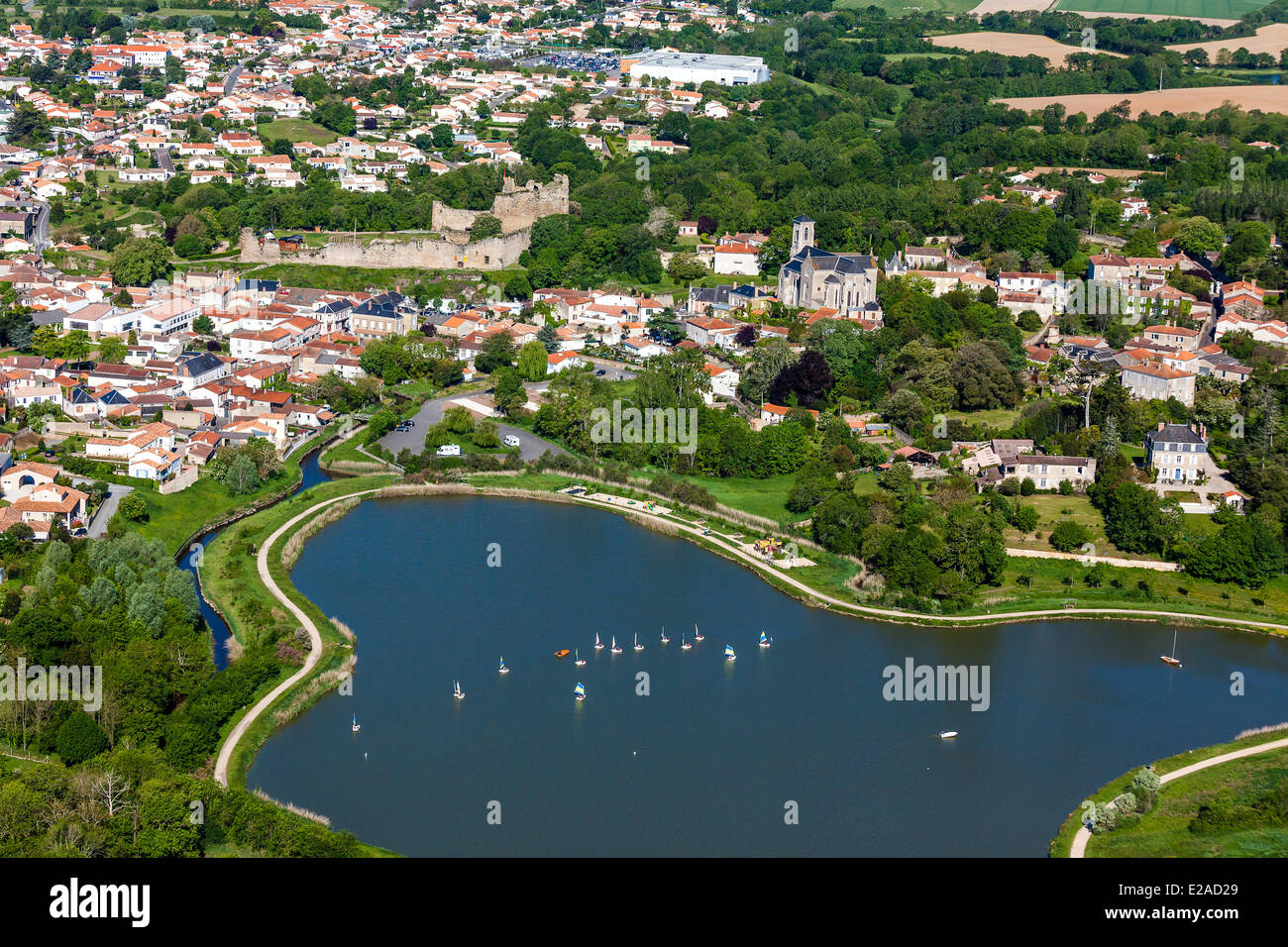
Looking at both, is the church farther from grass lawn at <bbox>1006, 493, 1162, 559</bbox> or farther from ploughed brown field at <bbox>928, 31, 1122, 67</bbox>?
ploughed brown field at <bbox>928, 31, 1122, 67</bbox>

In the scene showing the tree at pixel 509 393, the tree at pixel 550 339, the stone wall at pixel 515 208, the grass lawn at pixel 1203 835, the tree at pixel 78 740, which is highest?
the stone wall at pixel 515 208

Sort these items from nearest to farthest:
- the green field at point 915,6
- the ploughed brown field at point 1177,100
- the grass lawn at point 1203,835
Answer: the grass lawn at point 1203,835 → the ploughed brown field at point 1177,100 → the green field at point 915,6

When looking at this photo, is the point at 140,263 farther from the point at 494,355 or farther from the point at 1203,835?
the point at 1203,835

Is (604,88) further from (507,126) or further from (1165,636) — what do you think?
(1165,636)

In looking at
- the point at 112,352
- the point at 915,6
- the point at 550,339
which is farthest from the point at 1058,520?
the point at 915,6

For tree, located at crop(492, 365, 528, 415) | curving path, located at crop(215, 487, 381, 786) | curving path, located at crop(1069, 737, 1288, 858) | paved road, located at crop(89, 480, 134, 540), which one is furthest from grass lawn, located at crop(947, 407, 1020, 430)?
paved road, located at crop(89, 480, 134, 540)

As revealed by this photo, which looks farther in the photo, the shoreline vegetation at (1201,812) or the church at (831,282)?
the church at (831,282)

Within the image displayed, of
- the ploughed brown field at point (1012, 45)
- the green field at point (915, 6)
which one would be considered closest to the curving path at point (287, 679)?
the ploughed brown field at point (1012, 45)

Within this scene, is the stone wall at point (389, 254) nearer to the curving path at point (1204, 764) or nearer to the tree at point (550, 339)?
the tree at point (550, 339)
